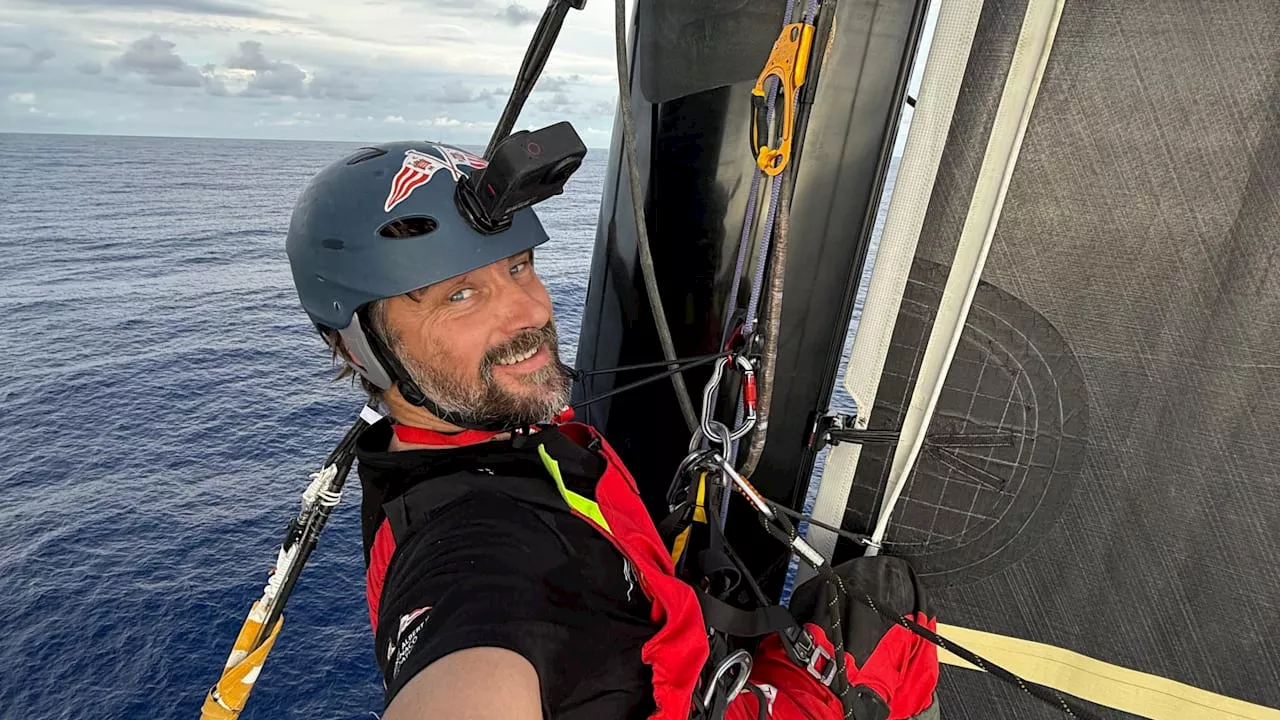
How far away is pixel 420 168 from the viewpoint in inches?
66.8

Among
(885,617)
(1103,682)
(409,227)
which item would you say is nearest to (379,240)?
(409,227)

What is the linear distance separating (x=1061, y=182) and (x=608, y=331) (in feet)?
4.51

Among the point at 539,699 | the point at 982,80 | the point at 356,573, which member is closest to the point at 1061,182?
the point at 982,80

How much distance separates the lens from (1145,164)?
1.56 meters

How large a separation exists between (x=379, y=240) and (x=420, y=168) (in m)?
0.22

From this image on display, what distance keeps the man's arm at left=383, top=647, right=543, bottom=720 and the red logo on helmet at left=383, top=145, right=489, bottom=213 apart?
110 cm

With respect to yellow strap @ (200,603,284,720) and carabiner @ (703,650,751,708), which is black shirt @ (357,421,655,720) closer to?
carabiner @ (703,650,751,708)

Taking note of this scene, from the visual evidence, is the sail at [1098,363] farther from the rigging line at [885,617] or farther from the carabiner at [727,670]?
the carabiner at [727,670]

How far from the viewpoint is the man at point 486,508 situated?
105cm

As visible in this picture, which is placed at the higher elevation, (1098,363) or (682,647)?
(1098,363)

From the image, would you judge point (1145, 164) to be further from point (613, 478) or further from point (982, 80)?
point (613, 478)

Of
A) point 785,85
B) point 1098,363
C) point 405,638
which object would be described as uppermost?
point 785,85

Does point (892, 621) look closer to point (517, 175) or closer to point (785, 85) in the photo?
point (785, 85)

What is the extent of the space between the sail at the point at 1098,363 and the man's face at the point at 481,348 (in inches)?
37.2
